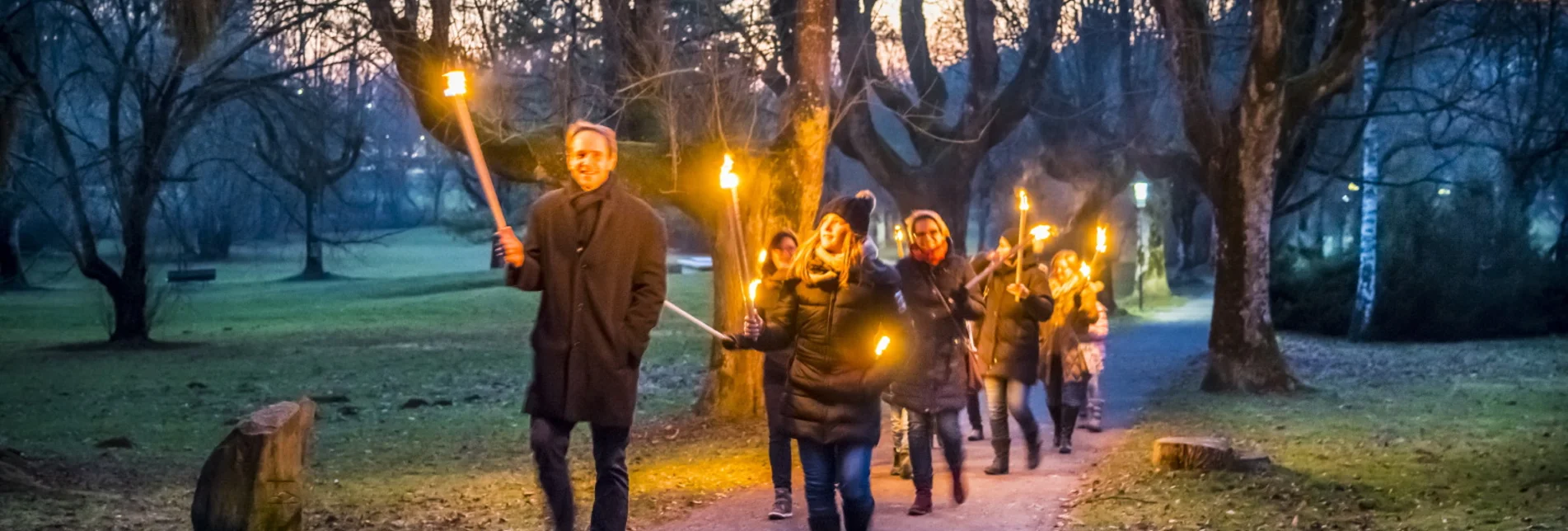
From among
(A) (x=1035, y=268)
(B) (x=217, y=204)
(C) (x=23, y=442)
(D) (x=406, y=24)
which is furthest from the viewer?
(B) (x=217, y=204)

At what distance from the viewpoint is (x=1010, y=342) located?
410 inches

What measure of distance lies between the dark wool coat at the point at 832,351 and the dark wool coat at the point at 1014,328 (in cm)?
350

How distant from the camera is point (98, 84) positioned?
87.3ft

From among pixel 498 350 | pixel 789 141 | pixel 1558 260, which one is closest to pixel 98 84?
pixel 498 350

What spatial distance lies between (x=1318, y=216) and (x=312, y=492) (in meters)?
29.6

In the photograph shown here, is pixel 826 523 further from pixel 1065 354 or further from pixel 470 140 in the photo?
pixel 1065 354

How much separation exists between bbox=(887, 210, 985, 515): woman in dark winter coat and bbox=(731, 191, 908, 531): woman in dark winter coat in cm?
161

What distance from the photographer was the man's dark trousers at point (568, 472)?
6.07 metres

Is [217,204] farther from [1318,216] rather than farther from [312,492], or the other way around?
[312,492]

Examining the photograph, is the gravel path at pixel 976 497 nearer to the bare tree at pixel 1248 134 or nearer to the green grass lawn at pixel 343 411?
the green grass lawn at pixel 343 411

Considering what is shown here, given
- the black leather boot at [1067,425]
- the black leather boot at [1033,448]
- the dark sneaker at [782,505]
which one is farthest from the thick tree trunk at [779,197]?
the dark sneaker at [782,505]

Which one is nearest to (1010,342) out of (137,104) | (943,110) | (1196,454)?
(1196,454)

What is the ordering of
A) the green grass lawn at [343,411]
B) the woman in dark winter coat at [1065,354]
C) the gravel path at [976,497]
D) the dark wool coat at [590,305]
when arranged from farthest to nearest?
the woman in dark winter coat at [1065,354] → the green grass lawn at [343,411] → the gravel path at [976,497] → the dark wool coat at [590,305]

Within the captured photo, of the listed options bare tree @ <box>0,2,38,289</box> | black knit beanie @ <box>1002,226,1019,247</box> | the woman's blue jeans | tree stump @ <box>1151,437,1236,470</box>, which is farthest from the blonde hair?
bare tree @ <box>0,2,38,289</box>
